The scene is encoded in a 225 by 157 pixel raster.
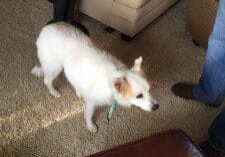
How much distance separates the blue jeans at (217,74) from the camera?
4.37 ft

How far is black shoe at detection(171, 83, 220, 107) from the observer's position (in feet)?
5.73

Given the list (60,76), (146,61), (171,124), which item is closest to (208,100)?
(171,124)

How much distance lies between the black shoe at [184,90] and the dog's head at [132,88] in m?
0.47

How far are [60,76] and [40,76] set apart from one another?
0.11m

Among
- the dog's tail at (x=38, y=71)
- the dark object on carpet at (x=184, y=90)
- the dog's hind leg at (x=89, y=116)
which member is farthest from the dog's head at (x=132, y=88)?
the dog's tail at (x=38, y=71)

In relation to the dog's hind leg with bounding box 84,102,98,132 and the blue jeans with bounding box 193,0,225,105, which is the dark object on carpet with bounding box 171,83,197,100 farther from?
the dog's hind leg with bounding box 84,102,98,132

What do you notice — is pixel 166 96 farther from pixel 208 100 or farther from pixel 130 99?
pixel 130 99

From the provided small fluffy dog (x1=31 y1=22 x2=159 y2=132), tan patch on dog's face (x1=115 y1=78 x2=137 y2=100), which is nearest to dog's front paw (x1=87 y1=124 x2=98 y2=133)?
small fluffy dog (x1=31 y1=22 x2=159 y2=132)

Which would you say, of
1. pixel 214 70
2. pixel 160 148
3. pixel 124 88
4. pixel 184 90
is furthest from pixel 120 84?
pixel 184 90

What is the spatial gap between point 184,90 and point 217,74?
0.34 metres

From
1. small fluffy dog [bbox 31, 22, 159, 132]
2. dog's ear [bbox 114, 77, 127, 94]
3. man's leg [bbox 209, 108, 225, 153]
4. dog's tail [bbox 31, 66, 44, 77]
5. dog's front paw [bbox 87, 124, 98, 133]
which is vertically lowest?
dog's front paw [bbox 87, 124, 98, 133]

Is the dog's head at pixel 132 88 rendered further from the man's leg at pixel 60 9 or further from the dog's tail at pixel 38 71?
the man's leg at pixel 60 9

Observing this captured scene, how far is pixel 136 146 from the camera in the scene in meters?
0.93

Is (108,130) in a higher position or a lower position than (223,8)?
lower
